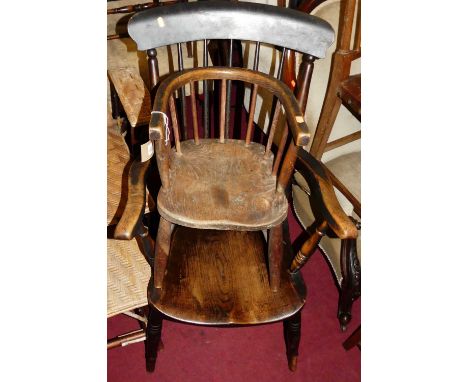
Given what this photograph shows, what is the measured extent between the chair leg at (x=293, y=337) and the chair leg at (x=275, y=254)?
0.48 ft

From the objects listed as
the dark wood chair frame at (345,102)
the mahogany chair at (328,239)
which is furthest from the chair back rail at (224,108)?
the dark wood chair frame at (345,102)

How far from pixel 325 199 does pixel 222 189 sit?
0.31 metres

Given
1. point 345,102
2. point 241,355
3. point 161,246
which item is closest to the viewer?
point 161,246

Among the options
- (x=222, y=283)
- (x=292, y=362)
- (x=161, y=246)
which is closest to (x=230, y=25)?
(x=161, y=246)

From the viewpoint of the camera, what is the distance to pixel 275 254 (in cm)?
146

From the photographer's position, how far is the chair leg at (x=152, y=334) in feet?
5.05

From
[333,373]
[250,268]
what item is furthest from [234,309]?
[333,373]

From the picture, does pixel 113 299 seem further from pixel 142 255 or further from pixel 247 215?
pixel 247 215

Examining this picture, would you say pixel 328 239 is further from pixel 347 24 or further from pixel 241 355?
pixel 347 24

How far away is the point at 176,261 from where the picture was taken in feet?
5.19

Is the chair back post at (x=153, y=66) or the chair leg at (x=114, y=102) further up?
the chair back post at (x=153, y=66)

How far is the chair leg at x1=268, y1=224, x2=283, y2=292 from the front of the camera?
4.68 feet

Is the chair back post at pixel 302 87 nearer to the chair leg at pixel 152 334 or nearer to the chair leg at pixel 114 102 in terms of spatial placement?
the chair leg at pixel 152 334

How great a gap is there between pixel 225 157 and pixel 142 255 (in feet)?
1.44
